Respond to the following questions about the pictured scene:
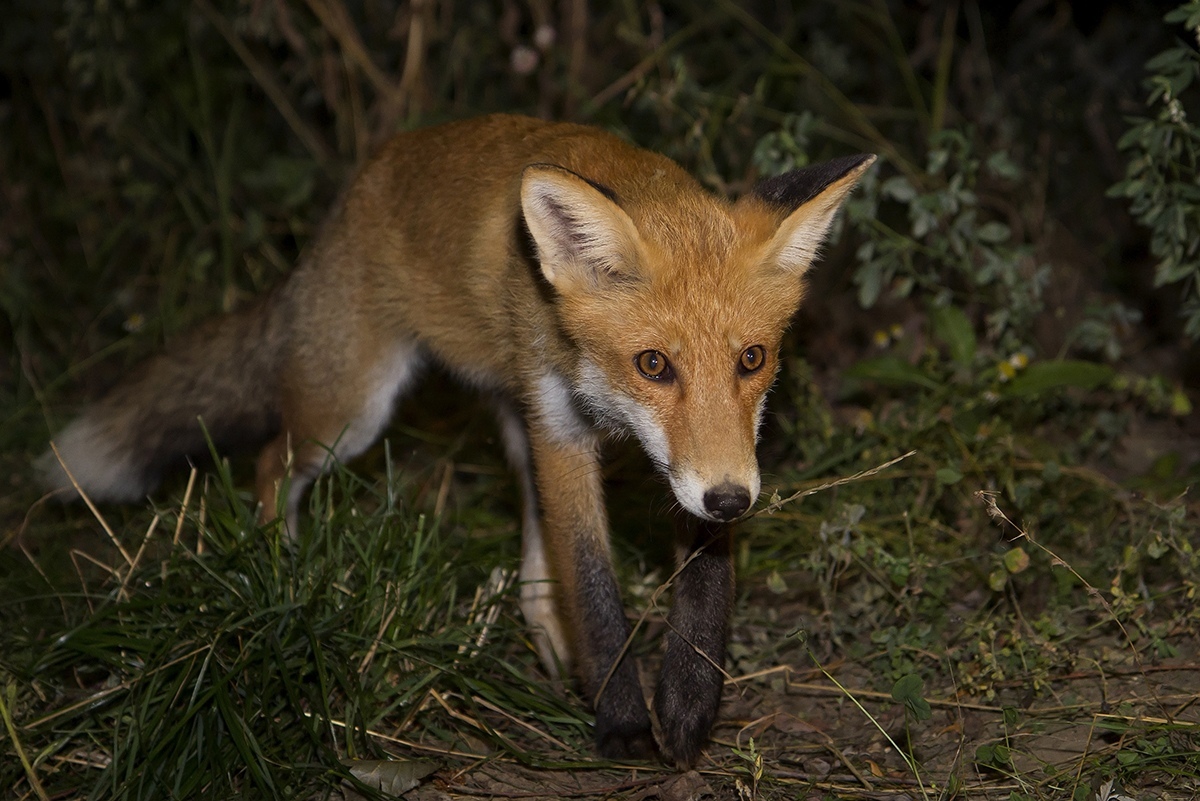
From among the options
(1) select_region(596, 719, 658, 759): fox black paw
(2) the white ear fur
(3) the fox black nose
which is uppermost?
(2) the white ear fur

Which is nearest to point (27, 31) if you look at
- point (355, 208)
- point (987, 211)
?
point (355, 208)

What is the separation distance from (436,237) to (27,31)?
11.2 feet

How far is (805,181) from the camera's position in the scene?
2.84m

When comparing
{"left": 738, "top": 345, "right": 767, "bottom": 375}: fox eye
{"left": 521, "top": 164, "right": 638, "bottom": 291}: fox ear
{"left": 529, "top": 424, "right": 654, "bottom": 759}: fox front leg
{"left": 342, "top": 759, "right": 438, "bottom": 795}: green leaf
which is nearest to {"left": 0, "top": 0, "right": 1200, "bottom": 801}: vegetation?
{"left": 342, "top": 759, "right": 438, "bottom": 795}: green leaf

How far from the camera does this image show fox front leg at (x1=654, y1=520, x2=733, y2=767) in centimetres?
282

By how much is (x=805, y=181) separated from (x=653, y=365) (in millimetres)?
618

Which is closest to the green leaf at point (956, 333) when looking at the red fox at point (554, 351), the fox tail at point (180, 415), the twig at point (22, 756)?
the red fox at point (554, 351)

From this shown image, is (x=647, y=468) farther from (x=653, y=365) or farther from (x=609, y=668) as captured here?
(x=653, y=365)

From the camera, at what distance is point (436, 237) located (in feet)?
11.2

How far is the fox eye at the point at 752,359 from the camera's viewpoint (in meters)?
2.64

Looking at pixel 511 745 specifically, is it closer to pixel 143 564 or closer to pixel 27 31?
pixel 143 564

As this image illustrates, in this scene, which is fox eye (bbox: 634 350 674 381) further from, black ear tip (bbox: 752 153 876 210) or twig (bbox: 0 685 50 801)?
twig (bbox: 0 685 50 801)

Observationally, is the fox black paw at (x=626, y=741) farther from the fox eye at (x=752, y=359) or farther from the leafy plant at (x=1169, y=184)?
the leafy plant at (x=1169, y=184)

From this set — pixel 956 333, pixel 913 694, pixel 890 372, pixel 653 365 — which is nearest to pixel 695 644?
pixel 913 694
